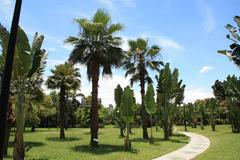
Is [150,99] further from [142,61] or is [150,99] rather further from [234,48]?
[234,48]

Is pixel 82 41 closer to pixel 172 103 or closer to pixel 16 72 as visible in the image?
pixel 16 72

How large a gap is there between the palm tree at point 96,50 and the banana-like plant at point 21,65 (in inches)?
316

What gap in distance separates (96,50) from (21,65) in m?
10.3

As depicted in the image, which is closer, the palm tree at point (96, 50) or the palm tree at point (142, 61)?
the palm tree at point (96, 50)

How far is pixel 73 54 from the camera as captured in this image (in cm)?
2258

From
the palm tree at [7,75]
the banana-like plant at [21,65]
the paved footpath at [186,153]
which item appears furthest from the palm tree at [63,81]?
the palm tree at [7,75]

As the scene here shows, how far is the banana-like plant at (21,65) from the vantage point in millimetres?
11750

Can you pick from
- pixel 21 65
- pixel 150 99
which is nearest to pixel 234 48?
pixel 21 65

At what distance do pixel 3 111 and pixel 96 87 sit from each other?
15.6 metres

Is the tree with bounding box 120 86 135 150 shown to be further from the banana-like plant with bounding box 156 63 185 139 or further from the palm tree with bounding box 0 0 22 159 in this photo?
the palm tree with bounding box 0 0 22 159

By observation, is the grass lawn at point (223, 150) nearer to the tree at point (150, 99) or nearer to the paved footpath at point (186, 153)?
the paved footpath at point (186, 153)

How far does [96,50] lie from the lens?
71.8 feet

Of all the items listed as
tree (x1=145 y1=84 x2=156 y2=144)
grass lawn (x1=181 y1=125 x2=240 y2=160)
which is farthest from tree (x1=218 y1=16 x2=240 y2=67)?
tree (x1=145 y1=84 x2=156 y2=144)

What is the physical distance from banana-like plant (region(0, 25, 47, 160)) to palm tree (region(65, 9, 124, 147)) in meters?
8.04
